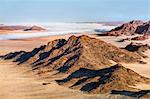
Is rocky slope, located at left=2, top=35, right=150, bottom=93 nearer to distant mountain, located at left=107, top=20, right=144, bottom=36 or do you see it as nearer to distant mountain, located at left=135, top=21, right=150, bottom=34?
distant mountain, located at left=107, top=20, right=144, bottom=36

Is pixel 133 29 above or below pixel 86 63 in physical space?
below

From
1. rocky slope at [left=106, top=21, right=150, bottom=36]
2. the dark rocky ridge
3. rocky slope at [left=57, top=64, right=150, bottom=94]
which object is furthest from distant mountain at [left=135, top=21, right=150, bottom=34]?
rocky slope at [left=57, top=64, right=150, bottom=94]

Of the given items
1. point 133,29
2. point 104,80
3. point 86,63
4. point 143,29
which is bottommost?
point 133,29

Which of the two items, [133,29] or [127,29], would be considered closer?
[127,29]

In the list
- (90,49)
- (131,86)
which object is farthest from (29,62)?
(131,86)

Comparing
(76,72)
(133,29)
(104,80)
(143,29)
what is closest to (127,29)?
(133,29)

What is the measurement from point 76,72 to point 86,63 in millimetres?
4274

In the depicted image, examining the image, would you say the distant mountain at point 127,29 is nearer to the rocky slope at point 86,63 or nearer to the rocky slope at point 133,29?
the rocky slope at point 133,29

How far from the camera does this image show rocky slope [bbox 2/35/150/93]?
46.8 metres

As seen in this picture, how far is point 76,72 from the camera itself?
55219mm

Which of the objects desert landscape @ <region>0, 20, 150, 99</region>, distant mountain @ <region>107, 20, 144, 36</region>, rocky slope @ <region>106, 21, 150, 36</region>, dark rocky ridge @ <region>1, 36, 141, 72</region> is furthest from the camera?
rocky slope @ <region>106, 21, 150, 36</region>

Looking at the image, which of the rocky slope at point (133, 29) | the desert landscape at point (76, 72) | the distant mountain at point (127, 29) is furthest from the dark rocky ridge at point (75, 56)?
the rocky slope at point (133, 29)

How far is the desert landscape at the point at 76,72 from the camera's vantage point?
44119mm

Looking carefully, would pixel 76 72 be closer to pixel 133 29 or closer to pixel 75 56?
pixel 75 56
